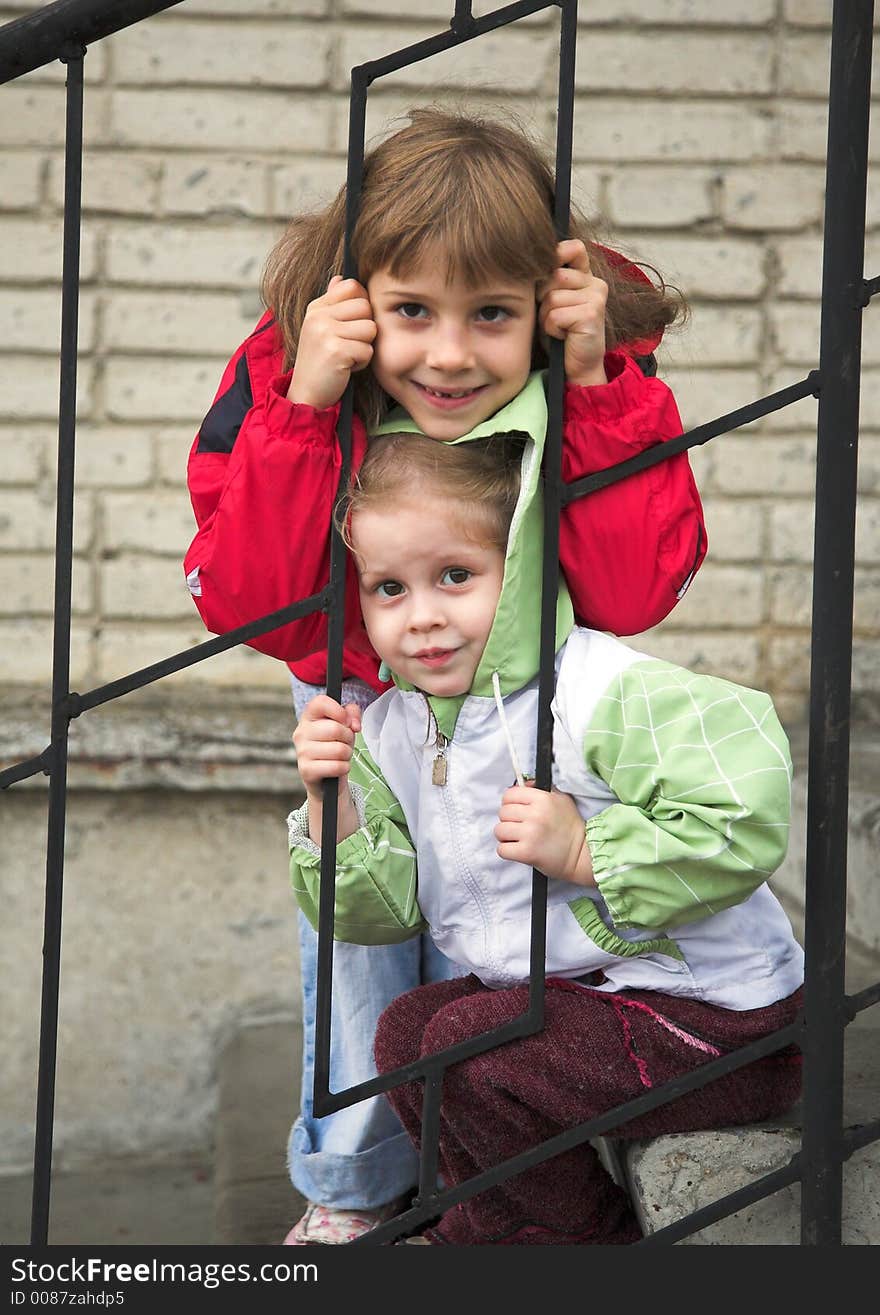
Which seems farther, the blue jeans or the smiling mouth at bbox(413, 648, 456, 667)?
the blue jeans

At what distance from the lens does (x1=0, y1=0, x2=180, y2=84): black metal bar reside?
1363 mm

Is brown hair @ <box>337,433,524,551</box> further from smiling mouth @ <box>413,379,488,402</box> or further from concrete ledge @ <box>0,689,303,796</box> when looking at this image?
concrete ledge @ <box>0,689,303,796</box>

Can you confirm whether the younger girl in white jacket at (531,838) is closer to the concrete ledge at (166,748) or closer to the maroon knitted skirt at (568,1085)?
the maroon knitted skirt at (568,1085)

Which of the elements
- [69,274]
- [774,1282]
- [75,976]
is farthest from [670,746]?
[75,976]

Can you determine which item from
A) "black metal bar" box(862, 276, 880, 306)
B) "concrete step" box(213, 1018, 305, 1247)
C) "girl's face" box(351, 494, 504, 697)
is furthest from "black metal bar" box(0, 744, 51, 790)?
"black metal bar" box(862, 276, 880, 306)

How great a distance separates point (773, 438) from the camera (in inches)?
131

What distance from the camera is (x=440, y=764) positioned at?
1.62 m

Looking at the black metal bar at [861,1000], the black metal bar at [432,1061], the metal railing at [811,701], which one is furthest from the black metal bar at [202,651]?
the black metal bar at [861,1000]

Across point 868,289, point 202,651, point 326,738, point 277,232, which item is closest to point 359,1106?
point 326,738

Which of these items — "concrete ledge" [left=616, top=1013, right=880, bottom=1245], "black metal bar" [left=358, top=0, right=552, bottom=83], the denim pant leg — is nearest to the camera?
"black metal bar" [left=358, top=0, right=552, bottom=83]

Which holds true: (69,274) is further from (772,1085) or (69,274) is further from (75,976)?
(75,976)

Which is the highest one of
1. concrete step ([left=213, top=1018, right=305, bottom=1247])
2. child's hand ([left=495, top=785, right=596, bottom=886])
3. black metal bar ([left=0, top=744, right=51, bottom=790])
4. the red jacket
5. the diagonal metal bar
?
the diagonal metal bar

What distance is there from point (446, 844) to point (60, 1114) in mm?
2093

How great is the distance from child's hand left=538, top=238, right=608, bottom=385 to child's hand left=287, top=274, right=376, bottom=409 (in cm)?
18
